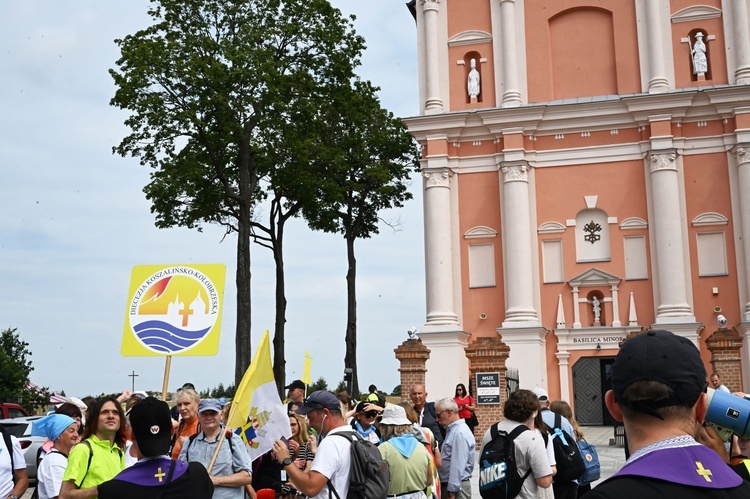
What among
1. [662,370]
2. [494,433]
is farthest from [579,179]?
[662,370]

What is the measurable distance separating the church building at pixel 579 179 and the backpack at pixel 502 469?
23521 millimetres

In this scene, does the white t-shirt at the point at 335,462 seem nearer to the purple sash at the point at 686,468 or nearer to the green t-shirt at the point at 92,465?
the green t-shirt at the point at 92,465

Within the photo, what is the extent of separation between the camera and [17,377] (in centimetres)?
4425

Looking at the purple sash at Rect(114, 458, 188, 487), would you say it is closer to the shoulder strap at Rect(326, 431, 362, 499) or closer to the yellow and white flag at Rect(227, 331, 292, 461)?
the shoulder strap at Rect(326, 431, 362, 499)

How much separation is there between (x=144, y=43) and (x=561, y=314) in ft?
54.4

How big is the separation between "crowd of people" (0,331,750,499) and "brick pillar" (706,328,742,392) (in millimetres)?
16485

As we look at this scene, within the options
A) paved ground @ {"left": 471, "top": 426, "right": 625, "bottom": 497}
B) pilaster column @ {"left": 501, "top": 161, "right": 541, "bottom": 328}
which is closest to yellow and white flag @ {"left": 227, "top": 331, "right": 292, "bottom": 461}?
paved ground @ {"left": 471, "top": 426, "right": 625, "bottom": 497}

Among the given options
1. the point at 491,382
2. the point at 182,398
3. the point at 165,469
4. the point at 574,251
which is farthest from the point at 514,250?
the point at 165,469

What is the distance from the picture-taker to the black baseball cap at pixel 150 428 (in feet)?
15.5

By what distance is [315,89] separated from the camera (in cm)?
3234

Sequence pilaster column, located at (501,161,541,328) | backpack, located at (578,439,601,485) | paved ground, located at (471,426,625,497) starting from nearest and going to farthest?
backpack, located at (578,439,601,485) → paved ground, located at (471,426,625,497) → pilaster column, located at (501,161,541,328)

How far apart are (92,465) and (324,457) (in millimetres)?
1487

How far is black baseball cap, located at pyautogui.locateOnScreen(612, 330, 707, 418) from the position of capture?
2.51 m

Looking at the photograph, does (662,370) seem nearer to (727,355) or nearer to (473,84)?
(727,355)
